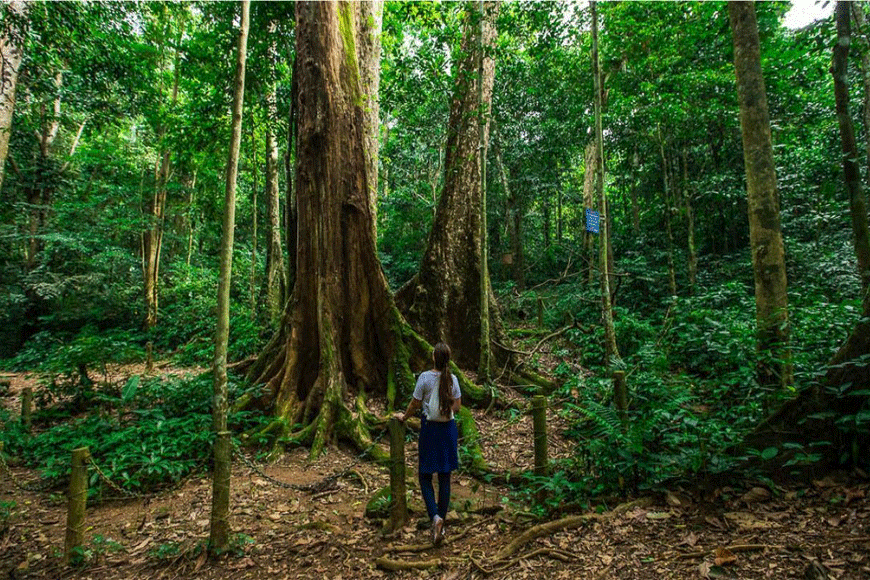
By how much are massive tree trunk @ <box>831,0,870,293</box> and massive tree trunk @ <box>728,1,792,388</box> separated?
0.65 m

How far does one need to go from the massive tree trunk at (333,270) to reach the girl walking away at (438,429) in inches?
109

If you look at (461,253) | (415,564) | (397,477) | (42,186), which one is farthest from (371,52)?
(42,186)

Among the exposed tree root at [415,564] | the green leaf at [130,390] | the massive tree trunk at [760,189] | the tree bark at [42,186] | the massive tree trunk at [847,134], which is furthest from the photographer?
the tree bark at [42,186]

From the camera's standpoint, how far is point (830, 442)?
3146 millimetres

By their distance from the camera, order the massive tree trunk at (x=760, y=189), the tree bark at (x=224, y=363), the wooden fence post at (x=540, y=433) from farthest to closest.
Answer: the massive tree trunk at (x=760, y=189) < the wooden fence post at (x=540, y=433) < the tree bark at (x=224, y=363)

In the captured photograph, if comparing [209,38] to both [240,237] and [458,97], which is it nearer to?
[458,97]

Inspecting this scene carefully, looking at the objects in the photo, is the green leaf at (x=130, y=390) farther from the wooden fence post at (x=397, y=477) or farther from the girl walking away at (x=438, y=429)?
the girl walking away at (x=438, y=429)

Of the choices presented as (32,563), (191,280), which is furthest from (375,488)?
(191,280)

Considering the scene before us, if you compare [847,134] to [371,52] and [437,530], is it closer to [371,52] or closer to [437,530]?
[437,530]

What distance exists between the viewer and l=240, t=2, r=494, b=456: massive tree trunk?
21.4 ft

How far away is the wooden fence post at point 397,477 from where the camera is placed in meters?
3.64

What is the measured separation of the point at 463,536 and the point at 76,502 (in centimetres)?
315

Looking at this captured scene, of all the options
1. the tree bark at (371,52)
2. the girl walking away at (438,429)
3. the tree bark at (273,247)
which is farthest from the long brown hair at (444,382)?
the tree bark at (273,247)

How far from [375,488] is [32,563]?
2.99 m
